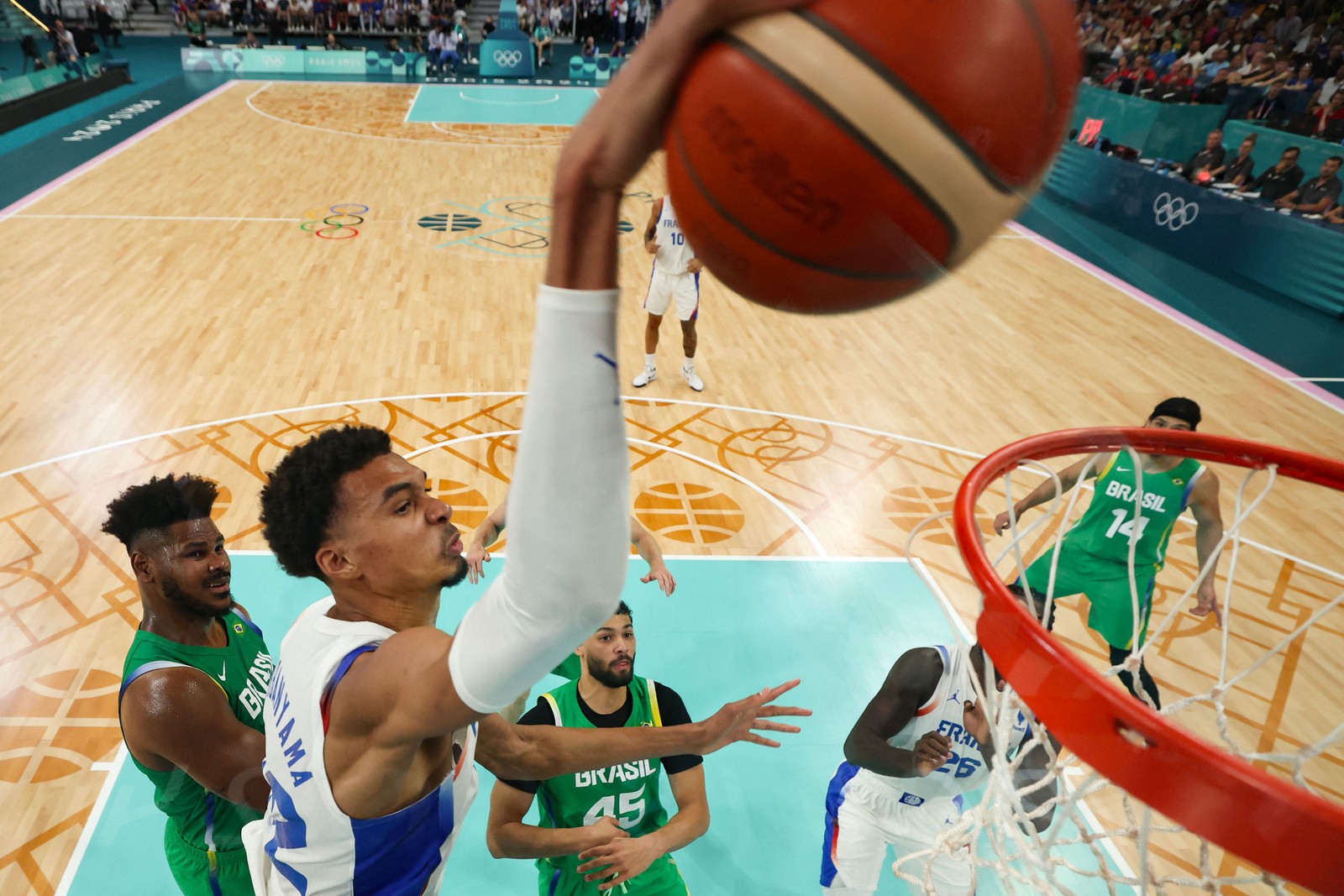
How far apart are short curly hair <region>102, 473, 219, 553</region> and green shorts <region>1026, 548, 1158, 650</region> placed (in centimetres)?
320

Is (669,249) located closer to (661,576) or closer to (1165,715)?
(661,576)

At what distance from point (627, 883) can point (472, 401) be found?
439 cm

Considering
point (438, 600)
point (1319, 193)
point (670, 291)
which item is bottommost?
point (670, 291)

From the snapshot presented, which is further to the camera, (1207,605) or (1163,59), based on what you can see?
(1163,59)

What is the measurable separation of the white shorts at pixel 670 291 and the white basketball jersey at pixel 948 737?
4.10 metres

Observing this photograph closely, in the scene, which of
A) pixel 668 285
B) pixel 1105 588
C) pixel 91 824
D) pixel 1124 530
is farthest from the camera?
pixel 668 285

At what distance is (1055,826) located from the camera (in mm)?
1938

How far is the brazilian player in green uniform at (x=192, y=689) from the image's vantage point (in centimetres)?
229

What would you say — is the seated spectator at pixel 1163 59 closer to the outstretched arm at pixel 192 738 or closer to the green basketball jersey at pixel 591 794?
the green basketball jersey at pixel 591 794

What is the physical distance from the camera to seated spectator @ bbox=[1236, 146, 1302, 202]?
32.4ft

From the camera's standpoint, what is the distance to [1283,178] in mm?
9945

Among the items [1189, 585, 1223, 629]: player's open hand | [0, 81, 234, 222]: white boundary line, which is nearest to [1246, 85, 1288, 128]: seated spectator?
[1189, 585, 1223, 629]: player's open hand

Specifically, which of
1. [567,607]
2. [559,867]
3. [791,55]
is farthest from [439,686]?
[559,867]

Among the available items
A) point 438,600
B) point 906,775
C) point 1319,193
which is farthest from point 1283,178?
point 438,600
